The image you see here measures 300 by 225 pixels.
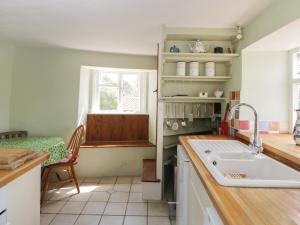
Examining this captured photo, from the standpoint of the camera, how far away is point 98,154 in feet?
10.5

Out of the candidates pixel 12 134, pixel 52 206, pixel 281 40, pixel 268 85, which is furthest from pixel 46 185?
pixel 281 40

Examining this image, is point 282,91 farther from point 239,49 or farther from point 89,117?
point 89,117

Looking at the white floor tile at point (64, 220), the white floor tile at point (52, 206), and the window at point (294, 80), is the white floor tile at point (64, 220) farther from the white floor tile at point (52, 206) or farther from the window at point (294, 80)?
the window at point (294, 80)

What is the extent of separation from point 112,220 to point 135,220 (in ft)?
0.77

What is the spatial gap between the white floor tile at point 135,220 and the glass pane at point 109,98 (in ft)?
6.66

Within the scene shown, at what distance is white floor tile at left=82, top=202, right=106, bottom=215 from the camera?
7.10ft

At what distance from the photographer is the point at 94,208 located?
7.38 feet

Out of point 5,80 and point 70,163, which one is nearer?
point 70,163

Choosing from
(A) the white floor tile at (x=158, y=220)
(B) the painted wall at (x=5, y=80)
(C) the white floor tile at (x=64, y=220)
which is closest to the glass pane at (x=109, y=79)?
(B) the painted wall at (x=5, y=80)

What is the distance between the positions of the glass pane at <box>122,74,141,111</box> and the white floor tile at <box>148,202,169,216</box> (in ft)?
5.98

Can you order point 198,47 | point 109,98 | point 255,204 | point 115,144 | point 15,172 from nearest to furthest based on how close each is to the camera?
point 255,204 < point 15,172 < point 198,47 < point 115,144 < point 109,98

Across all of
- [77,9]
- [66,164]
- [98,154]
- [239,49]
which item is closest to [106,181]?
[98,154]

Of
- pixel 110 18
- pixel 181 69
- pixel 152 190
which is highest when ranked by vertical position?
pixel 110 18

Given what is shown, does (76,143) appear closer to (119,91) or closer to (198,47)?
(119,91)
